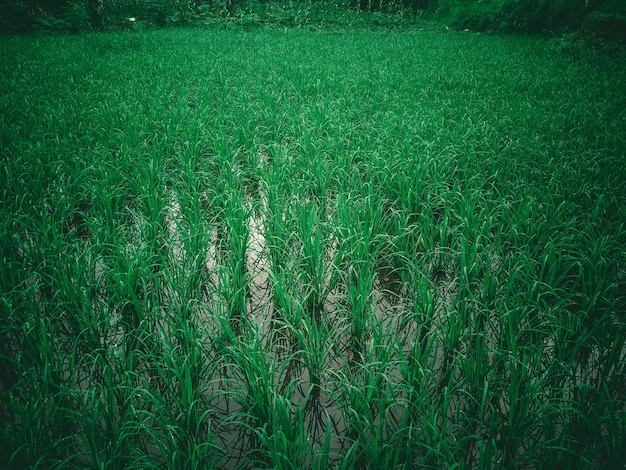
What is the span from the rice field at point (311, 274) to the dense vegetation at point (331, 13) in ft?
25.6

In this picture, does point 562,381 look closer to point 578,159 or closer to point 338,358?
point 338,358

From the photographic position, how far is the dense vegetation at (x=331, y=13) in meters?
11.7

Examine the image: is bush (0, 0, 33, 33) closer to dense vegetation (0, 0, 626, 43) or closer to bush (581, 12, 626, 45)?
dense vegetation (0, 0, 626, 43)

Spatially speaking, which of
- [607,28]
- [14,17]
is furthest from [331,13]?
[14,17]

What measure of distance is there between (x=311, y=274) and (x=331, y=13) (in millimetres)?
24701

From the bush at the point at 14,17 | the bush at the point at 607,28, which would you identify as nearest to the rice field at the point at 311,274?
the bush at the point at 607,28

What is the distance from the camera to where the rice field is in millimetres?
1343

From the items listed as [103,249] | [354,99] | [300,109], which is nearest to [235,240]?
[103,249]

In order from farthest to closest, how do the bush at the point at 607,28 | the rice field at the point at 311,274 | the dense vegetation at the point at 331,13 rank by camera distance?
the dense vegetation at the point at 331,13 < the bush at the point at 607,28 < the rice field at the point at 311,274

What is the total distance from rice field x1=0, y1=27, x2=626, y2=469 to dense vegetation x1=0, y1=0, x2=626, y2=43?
7818 millimetres

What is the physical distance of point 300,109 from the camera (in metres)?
5.34

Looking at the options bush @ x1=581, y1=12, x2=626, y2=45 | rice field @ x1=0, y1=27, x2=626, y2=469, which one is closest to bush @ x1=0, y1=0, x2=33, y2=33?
rice field @ x1=0, y1=27, x2=626, y2=469

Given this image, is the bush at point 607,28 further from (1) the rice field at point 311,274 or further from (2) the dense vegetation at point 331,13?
(1) the rice field at point 311,274

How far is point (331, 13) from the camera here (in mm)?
22312
